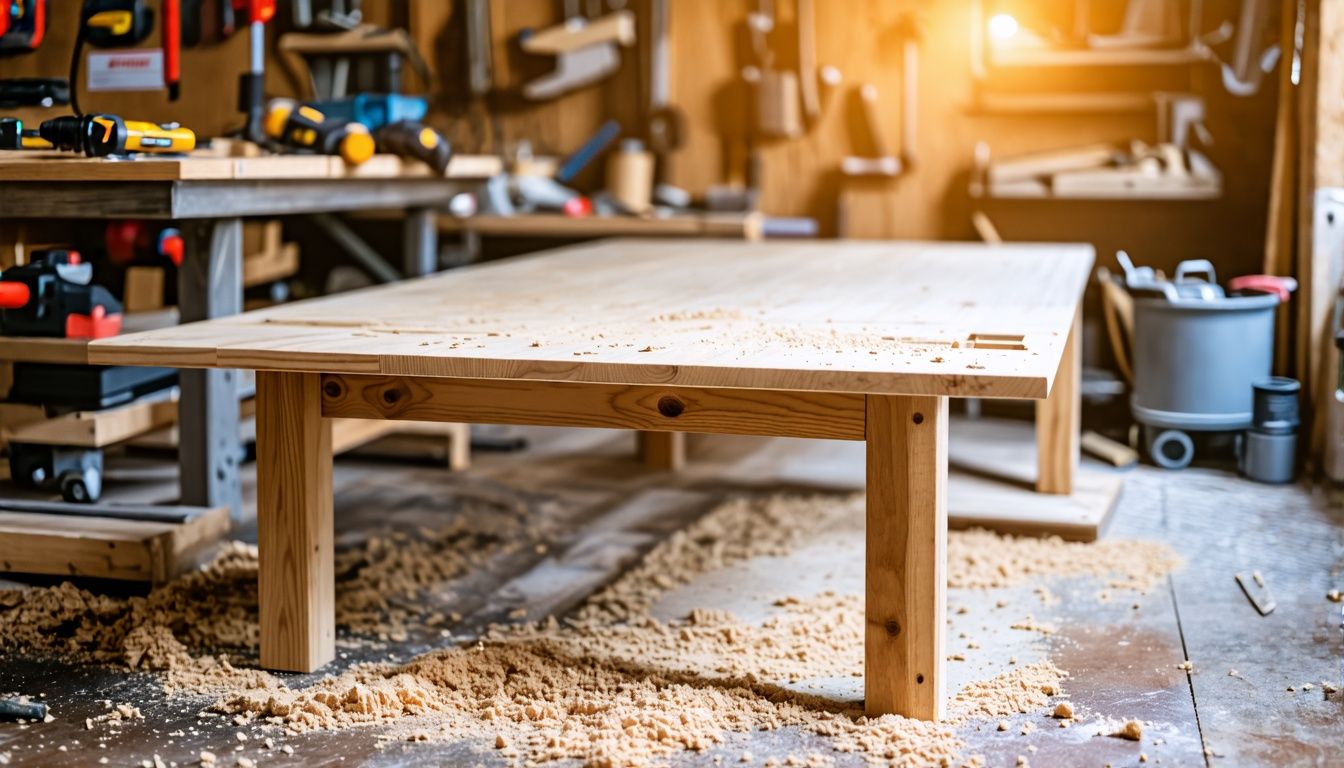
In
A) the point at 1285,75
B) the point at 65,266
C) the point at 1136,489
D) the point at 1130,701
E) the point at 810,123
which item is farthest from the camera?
the point at 810,123

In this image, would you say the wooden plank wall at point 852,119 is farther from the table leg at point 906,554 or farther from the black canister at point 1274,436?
the table leg at point 906,554

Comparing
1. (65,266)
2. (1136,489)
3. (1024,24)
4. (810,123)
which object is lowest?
(1136,489)

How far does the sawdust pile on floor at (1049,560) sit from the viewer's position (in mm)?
3354

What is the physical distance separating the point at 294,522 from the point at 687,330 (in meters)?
0.82

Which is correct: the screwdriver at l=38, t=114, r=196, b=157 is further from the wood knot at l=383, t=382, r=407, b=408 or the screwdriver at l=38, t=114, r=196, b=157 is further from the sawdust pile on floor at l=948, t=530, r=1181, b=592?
the sawdust pile on floor at l=948, t=530, r=1181, b=592

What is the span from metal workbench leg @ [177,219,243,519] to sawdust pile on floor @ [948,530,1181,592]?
1836 mm

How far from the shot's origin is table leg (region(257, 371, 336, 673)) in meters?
2.61

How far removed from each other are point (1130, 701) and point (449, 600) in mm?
1505

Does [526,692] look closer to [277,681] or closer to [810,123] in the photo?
[277,681]

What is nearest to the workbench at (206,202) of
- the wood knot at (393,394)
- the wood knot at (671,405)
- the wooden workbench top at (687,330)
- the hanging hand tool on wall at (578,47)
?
the wooden workbench top at (687,330)

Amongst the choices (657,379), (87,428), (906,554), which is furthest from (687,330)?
(87,428)

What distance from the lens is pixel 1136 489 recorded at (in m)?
4.34

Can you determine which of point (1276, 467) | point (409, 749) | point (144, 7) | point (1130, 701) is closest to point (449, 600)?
point (409, 749)

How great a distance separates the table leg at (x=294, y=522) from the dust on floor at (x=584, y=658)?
91 mm
